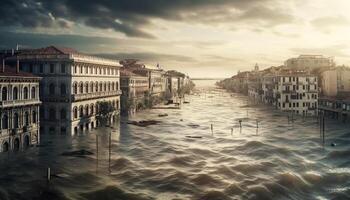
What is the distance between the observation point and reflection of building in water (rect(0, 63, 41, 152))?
57.1 meters

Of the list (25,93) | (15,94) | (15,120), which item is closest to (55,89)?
(25,93)

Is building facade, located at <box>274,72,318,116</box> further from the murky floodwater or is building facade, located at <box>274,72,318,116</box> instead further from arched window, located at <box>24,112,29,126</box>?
arched window, located at <box>24,112,29,126</box>

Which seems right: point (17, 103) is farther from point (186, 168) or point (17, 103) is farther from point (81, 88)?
point (186, 168)

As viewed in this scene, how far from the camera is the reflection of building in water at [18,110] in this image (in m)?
57.1

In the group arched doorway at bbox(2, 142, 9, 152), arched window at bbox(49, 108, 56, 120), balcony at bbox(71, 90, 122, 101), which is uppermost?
balcony at bbox(71, 90, 122, 101)

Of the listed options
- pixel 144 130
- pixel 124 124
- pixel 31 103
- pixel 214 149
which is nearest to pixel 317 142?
pixel 214 149

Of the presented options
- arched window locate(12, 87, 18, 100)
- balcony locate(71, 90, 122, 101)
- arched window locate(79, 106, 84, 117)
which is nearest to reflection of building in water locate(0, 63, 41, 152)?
arched window locate(12, 87, 18, 100)

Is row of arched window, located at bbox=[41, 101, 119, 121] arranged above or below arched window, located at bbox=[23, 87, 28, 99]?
below

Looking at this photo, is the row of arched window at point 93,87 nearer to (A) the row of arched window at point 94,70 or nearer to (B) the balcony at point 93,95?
(B) the balcony at point 93,95

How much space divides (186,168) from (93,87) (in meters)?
46.7

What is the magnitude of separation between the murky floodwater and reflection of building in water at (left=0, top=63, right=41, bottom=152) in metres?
2.66

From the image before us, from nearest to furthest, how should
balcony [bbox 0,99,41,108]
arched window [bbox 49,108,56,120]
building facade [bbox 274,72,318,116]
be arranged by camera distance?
balcony [bbox 0,99,41,108]
arched window [bbox 49,108,56,120]
building facade [bbox 274,72,318,116]

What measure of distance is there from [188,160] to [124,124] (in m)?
44.1

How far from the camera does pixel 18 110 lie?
60.5m
